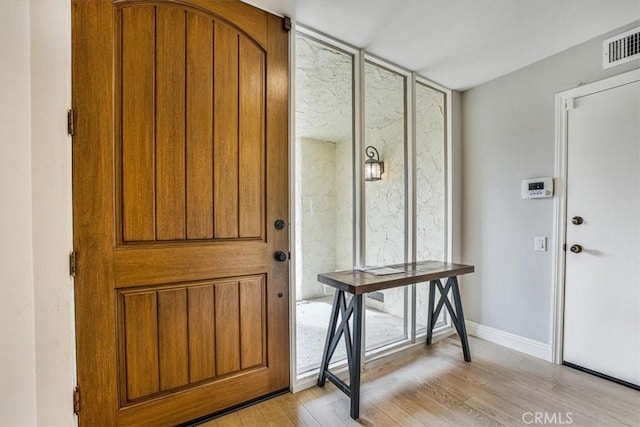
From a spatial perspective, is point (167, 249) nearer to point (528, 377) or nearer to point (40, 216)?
point (40, 216)

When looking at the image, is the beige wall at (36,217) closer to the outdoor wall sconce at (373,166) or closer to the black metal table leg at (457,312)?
the outdoor wall sconce at (373,166)

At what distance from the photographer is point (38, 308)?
122 cm

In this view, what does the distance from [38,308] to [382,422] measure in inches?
69.2

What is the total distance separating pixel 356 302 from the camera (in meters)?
1.77

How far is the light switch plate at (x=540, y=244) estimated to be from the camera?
2408 millimetres

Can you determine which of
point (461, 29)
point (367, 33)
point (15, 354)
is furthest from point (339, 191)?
point (15, 354)

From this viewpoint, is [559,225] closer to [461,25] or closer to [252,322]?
[461,25]

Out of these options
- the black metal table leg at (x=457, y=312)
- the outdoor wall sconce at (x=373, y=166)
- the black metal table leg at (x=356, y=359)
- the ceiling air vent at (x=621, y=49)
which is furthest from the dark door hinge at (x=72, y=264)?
the ceiling air vent at (x=621, y=49)

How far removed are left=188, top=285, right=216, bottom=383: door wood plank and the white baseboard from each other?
244cm

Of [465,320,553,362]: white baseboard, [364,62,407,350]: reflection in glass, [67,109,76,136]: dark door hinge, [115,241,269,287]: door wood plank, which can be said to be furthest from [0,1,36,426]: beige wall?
[465,320,553,362]: white baseboard

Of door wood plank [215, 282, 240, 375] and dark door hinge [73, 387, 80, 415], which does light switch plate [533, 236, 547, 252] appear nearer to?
door wood plank [215, 282, 240, 375]

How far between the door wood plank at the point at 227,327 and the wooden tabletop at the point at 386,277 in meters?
0.57

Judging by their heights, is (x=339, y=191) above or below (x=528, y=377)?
above

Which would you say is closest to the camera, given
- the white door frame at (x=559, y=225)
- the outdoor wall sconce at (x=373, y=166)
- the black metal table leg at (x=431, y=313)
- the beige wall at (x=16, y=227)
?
the beige wall at (x=16, y=227)
